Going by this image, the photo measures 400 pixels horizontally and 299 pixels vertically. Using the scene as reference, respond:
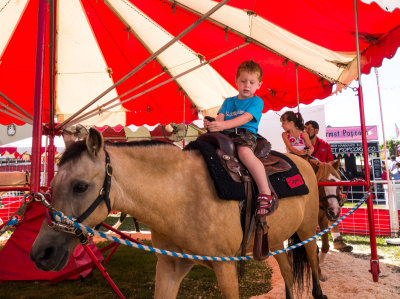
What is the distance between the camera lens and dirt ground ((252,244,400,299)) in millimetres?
3480

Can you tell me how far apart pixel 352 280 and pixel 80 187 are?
13.0 feet

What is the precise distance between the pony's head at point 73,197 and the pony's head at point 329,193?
145 inches

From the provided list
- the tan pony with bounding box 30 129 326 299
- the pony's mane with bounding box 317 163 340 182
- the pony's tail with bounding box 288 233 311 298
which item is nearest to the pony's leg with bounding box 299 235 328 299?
the pony's tail with bounding box 288 233 311 298

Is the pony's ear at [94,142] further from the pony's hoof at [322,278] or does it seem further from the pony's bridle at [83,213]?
the pony's hoof at [322,278]

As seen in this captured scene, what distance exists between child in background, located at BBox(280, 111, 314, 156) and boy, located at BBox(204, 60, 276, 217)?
231 centimetres

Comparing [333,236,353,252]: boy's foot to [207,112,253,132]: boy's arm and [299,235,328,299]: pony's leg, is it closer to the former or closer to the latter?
[299,235,328,299]: pony's leg

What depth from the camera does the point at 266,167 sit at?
7.91 ft

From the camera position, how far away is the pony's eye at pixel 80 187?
1.57 m

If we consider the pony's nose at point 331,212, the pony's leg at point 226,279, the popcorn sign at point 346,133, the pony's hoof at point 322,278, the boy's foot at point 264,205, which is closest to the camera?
the pony's leg at point 226,279

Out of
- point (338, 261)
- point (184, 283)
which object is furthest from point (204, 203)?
point (338, 261)

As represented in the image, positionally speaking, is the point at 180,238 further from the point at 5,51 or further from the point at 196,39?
the point at 5,51

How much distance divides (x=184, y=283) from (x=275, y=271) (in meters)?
1.50

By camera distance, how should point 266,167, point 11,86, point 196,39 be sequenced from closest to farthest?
point 266,167
point 196,39
point 11,86

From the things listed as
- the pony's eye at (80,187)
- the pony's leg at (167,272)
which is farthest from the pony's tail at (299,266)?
→ the pony's eye at (80,187)
